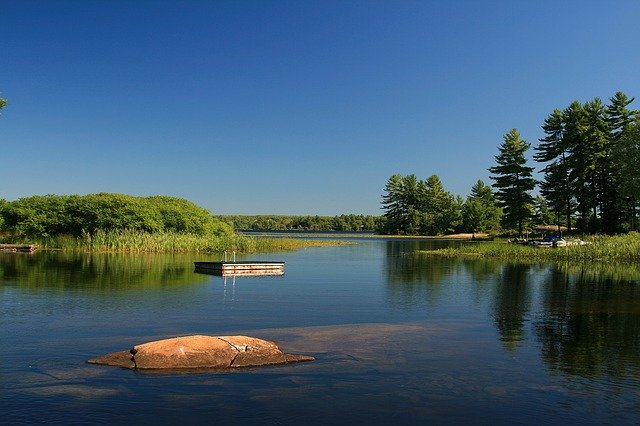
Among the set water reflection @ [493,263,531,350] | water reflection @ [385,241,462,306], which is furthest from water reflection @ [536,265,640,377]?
water reflection @ [385,241,462,306]

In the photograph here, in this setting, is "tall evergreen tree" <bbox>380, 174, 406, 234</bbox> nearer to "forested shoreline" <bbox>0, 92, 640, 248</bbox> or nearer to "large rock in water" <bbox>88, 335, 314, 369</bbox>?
"forested shoreline" <bbox>0, 92, 640, 248</bbox>

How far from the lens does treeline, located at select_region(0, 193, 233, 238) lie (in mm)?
66688

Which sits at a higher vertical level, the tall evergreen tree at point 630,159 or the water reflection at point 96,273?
the tall evergreen tree at point 630,159

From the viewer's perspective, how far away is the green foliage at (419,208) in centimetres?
13250

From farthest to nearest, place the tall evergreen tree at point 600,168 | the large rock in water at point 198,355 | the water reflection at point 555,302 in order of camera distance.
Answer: the tall evergreen tree at point 600,168
the water reflection at point 555,302
the large rock in water at point 198,355

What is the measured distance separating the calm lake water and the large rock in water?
45 cm

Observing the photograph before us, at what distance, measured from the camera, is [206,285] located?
3092 centimetres

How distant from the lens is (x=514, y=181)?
84062 millimetres

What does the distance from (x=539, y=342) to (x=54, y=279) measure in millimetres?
26786

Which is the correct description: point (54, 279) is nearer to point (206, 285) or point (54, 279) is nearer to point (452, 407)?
point (206, 285)

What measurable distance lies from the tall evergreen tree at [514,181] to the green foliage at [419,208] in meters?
44.3

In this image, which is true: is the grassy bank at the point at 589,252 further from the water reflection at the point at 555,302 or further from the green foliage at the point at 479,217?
the green foliage at the point at 479,217

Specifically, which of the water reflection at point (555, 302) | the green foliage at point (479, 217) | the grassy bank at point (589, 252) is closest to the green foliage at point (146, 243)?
the water reflection at point (555, 302)

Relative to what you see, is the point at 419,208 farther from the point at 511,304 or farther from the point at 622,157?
the point at 511,304
